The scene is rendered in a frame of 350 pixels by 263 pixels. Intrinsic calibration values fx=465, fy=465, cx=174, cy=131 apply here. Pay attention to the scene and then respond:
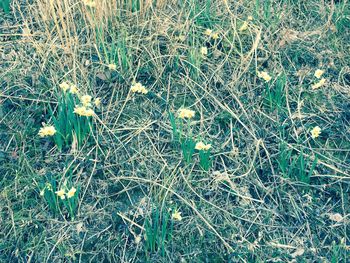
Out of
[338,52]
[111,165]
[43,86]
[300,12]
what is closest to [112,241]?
[111,165]

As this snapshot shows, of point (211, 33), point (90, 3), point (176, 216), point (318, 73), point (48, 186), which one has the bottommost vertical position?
point (176, 216)

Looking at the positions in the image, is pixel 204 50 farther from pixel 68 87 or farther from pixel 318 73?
pixel 68 87

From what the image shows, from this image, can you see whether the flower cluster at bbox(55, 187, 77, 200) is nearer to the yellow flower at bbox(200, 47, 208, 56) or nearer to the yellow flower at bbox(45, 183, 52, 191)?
the yellow flower at bbox(45, 183, 52, 191)

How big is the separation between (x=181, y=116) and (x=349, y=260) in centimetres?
95

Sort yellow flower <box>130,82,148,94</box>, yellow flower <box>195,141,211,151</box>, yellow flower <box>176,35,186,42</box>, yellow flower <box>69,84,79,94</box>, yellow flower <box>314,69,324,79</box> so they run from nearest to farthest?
yellow flower <box>195,141,211,151</box>, yellow flower <box>69,84,79,94</box>, yellow flower <box>130,82,148,94</box>, yellow flower <box>314,69,324,79</box>, yellow flower <box>176,35,186,42</box>

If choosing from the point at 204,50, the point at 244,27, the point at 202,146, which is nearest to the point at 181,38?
the point at 204,50

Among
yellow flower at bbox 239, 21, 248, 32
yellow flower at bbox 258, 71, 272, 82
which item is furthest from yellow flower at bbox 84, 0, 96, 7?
yellow flower at bbox 258, 71, 272, 82

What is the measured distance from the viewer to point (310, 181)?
214 centimetres

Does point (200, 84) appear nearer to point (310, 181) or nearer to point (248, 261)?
point (310, 181)

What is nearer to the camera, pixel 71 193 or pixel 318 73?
pixel 71 193

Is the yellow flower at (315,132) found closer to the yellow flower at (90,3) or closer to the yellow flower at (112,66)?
the yellow flower at (112,66)

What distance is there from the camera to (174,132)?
84.1 inches

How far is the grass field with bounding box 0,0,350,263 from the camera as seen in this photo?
76.5 inches

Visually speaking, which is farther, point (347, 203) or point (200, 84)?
point (200, 84)
